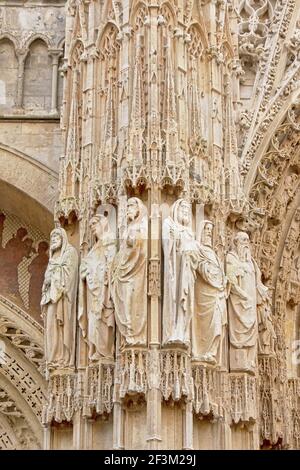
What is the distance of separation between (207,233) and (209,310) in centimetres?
88

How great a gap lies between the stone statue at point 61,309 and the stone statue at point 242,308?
5.13ft

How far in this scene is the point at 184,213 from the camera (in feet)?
39.3

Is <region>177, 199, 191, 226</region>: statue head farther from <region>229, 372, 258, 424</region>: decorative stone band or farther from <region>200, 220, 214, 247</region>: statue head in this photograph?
<region>229, 372, 258, 424</region>: decorative stone band

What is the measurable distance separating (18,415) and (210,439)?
129 inches

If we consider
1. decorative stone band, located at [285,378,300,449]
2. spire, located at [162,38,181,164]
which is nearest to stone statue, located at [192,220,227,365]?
spire, located at [162,38,181,164]

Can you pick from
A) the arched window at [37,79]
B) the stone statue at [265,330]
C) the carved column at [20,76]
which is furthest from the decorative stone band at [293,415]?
the carved column at [20,76]

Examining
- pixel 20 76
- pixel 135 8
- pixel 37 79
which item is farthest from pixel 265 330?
pixel 20 76

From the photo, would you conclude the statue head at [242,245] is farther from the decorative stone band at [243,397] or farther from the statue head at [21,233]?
the statue head at [21,233]

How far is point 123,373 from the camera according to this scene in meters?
11.3

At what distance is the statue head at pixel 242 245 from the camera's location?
41.0ft

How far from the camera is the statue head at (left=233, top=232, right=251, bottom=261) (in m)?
12.5

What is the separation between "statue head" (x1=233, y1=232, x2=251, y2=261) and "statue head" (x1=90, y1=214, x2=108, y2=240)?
1.44m
